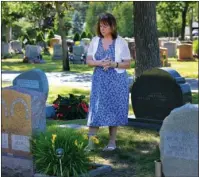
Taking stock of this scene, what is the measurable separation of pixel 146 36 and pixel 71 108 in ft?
7.69

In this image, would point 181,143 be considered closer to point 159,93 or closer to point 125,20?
point 159,93

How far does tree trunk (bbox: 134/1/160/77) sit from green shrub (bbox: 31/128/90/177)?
229 inches

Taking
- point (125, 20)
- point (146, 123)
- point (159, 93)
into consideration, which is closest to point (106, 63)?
point (159, 93)

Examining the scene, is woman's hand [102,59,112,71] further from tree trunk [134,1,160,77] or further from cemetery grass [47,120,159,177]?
tree trunk [134,1,160,77]

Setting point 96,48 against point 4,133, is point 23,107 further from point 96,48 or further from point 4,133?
point 96,48

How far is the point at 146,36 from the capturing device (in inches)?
456

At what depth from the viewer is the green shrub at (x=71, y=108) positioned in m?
10.5

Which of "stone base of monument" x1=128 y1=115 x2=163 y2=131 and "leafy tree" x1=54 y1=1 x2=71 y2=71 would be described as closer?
"stone base of monument" x1=128 y1=115 x2=163 y2=131

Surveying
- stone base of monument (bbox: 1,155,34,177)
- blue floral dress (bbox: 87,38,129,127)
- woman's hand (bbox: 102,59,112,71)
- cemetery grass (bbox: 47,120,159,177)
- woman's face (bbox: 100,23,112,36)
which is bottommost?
cemetery grass (bbox: 47,120,159,177)

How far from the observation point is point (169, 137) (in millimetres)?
4352

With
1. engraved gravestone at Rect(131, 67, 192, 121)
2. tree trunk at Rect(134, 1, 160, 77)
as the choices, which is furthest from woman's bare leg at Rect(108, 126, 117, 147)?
tree trunk at Rect(134, 1, 160, 77)

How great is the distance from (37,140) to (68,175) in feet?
1.87

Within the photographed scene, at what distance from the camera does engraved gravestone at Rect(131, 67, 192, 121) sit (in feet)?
28.2

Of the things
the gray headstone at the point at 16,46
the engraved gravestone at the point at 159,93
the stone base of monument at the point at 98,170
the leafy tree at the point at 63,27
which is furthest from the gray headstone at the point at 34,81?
the gray headstone at the point at 16,46
